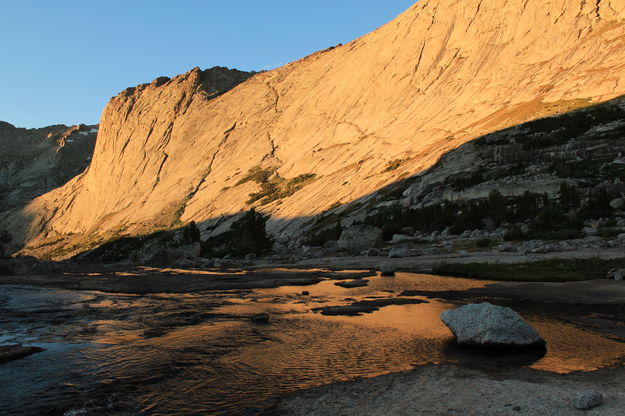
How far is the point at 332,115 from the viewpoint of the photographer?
94500 mm

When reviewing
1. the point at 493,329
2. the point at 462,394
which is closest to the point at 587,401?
the point at 462,394

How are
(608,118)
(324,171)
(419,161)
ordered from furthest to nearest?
1. (324,171)
2. (419,161)
3. (608,118)

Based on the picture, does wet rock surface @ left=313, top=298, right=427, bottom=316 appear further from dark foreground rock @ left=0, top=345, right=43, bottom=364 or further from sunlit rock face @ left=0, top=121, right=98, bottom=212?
sunlit rock face @ left=0, top=121, right=98, bottom=212

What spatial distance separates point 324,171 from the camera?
7912 centimetres

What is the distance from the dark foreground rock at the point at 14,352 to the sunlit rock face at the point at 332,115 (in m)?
50.1

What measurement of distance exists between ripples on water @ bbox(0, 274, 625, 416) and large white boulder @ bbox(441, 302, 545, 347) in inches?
17.8

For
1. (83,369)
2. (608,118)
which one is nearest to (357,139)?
(608,118)

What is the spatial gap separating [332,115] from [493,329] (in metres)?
88.5

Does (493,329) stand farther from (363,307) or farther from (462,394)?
(363,307)

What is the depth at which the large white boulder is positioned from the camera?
9133 millimetres

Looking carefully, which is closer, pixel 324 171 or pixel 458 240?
pixel 458 240

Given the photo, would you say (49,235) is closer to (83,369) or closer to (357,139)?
(357,139)

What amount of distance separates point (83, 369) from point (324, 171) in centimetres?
7177

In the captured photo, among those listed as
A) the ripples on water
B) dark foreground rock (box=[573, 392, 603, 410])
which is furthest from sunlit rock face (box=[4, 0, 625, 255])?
dark foreground rock (box=[573, 392, 603, 410])
